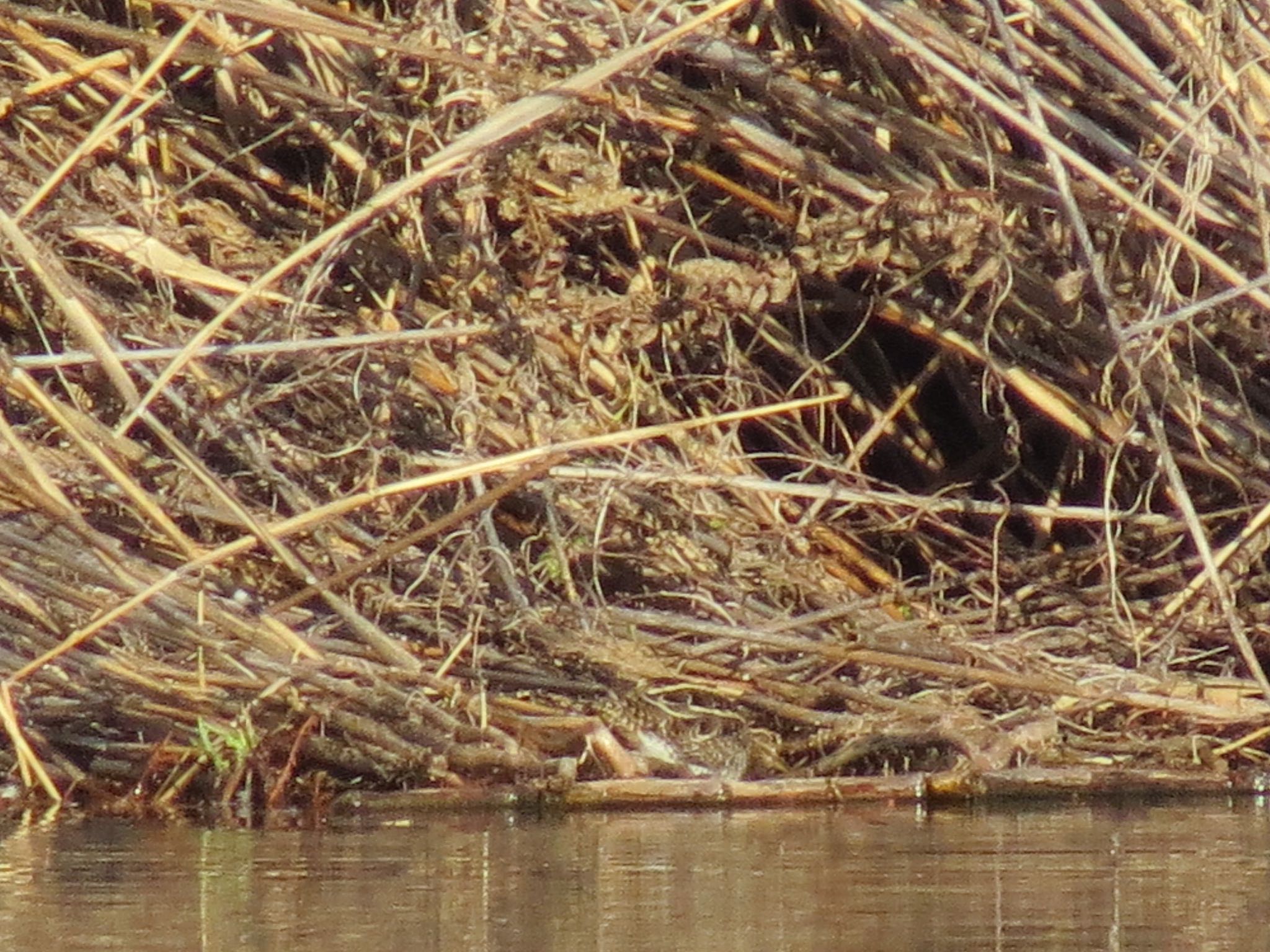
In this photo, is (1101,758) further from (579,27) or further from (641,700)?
(579,27)

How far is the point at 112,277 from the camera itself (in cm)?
450

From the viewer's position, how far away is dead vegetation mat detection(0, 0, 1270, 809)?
3986 mm

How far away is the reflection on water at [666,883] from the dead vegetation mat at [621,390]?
0.26 meters

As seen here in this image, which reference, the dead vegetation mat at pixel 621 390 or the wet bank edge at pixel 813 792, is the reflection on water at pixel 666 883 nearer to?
the wet bank edge at pixel 813 792

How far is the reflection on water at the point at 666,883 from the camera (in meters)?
2.87

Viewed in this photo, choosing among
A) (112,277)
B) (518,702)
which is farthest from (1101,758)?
(112,277)

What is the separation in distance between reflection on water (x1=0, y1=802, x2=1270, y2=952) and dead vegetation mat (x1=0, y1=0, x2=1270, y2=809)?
26 cm

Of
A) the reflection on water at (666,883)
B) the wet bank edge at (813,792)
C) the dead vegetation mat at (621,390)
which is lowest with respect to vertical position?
the reflection on water at (666,883)

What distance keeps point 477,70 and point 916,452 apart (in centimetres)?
114

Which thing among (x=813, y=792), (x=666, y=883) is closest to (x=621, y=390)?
(x=813, y=792)

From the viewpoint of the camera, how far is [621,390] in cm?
446

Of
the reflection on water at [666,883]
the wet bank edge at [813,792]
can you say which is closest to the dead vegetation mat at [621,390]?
the wet bank edge at [813,792]

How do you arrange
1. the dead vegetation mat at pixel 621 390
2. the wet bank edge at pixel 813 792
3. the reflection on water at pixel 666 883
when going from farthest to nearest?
the dead vegetation mat at pixel 621 390
the wet bank edge at pixel 813 792
the reflection on water at pixel 666 883

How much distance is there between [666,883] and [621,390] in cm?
139
